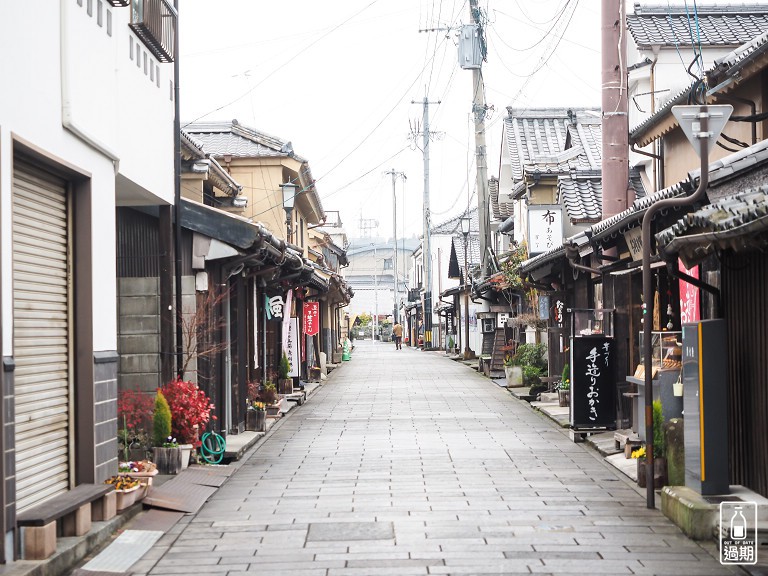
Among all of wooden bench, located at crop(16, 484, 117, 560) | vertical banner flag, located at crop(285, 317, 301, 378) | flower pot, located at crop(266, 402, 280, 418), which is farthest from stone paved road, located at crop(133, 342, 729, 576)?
vertical banner flag, located at crop(285, 317, 301, 378)

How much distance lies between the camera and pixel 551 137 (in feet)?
130

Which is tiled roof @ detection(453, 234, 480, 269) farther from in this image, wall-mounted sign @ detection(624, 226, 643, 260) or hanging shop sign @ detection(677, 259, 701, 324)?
hanging shop sign @ detection(677, 259, 701, 324)

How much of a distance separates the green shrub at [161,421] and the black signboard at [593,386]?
7.93 meters

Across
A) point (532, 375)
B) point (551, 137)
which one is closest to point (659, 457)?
point (532, 375)

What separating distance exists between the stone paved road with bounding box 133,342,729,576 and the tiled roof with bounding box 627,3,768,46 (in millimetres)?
9317

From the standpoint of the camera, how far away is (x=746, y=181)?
10531 mm

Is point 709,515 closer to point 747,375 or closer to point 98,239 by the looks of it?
point 747,375

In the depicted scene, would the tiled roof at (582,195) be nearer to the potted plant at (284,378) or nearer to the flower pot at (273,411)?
the flower pot at (273,411)

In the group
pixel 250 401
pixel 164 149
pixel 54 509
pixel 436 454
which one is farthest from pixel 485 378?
pixel 54 509

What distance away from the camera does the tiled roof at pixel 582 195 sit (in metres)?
24.2

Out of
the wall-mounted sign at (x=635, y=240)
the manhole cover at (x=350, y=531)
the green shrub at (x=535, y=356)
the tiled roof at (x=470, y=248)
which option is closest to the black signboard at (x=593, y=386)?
the wall-mounted sign at (x=635, y=240)

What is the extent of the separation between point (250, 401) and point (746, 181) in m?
12.7

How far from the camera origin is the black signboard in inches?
703

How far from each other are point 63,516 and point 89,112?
4107 mm
